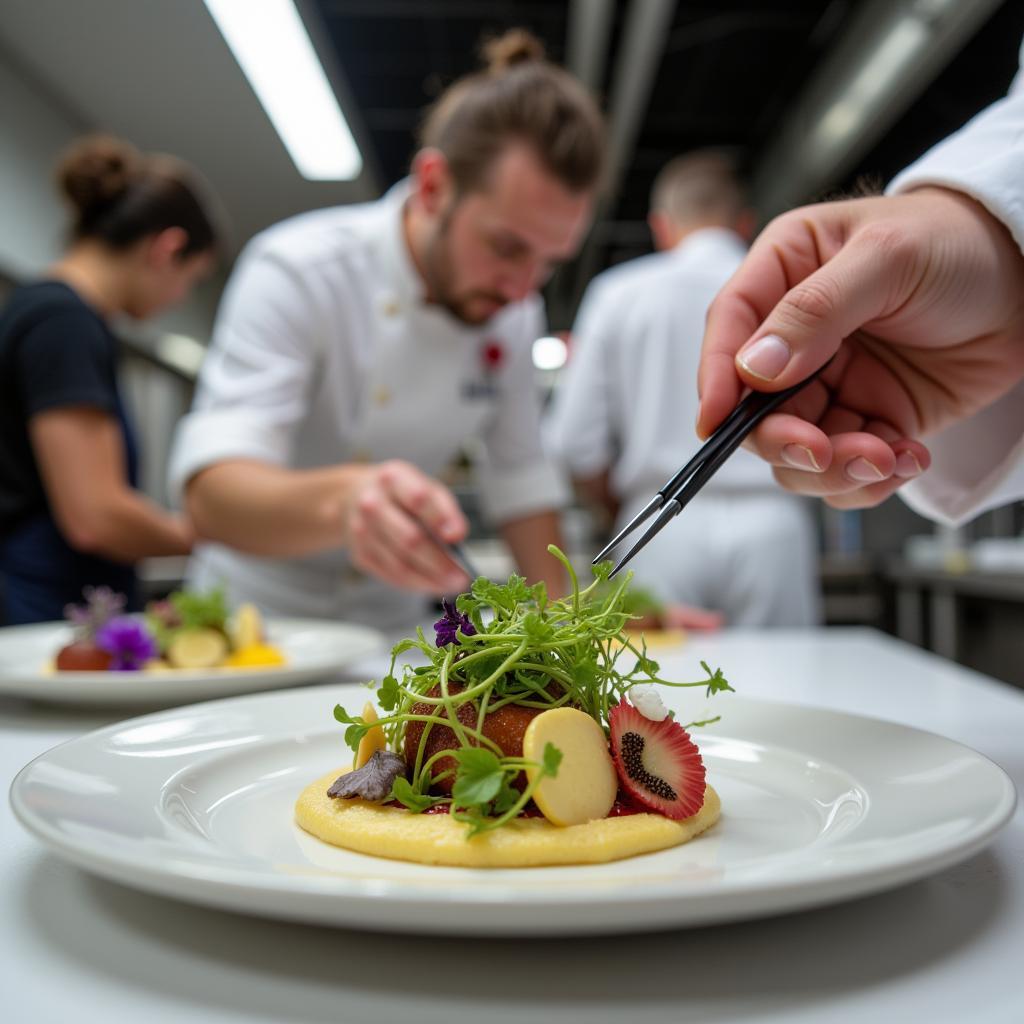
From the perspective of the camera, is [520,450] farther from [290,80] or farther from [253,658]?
[290,80]

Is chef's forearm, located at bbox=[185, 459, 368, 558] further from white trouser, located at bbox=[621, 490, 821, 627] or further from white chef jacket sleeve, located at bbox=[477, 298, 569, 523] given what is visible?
white trouser, located at bbox=[621, 490, 821, 627]

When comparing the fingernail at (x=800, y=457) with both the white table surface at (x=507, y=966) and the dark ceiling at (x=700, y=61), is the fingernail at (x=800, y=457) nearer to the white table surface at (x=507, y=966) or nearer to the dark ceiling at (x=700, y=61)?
the white table surface at (x=507, y=966)

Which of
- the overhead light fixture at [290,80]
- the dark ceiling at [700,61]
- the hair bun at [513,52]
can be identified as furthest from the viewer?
the dark ceiling at [700,61]

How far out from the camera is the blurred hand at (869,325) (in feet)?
2.81

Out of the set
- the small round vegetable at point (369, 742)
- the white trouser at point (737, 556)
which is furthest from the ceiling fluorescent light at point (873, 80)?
the small round vegetable at point (369, 742)

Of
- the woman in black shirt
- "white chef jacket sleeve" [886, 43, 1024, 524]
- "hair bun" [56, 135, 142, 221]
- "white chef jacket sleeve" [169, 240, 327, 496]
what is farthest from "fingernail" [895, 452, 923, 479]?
"hair bun" [56, 135, 142, 221]

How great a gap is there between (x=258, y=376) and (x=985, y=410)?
145 centimetres

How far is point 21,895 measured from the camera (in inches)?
21.6

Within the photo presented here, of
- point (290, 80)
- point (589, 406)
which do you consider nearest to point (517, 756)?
point (589, 406)

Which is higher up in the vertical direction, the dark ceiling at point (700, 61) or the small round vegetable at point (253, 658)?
the dark ceiling at point (700, 61)

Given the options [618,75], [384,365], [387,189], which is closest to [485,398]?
[384,365]

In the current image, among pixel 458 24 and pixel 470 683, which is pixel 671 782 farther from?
pixel 458 24

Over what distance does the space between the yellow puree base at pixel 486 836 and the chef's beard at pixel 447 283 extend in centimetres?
174

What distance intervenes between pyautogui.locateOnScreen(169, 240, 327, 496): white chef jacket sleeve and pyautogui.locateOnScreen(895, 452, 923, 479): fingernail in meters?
1.40
